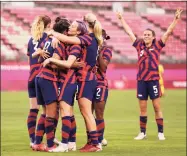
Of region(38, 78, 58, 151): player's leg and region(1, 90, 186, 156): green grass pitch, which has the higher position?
region(38, 78, 58, 151): player's leg

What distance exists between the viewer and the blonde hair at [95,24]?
10625 mm

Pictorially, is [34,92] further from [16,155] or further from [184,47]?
[184,47]

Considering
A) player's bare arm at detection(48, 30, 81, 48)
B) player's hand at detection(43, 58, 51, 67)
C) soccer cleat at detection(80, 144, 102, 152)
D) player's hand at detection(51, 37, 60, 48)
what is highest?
player's bare arm at detection(48, 30, 81, 48)

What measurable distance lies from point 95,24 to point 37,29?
3.08ft

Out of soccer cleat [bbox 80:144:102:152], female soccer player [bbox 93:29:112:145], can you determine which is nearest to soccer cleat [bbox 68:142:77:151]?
soccer cleat [bbox 80:144:102:152]

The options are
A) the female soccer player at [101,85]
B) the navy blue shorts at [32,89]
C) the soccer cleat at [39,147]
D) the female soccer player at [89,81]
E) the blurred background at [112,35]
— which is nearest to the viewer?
the female soccer player at [89,81]

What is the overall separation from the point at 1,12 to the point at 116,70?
8.74 meters

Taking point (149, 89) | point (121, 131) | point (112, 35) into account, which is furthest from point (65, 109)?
point (112, 35)

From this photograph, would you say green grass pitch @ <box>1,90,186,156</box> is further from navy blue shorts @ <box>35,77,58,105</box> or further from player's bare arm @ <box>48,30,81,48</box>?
player's bare arm @ <box>48,30,81,48</box>

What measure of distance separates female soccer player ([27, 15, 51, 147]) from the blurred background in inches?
868

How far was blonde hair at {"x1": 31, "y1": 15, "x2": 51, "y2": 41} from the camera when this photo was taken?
1086 centimetres

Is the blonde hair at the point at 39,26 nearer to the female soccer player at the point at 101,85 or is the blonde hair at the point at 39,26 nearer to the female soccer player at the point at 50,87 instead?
the female soccer player at the point at 50,87

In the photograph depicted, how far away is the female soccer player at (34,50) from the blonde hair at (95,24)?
0.68m

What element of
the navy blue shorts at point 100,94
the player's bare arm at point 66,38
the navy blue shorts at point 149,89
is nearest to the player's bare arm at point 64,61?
the player's bare arm at point 66,38
